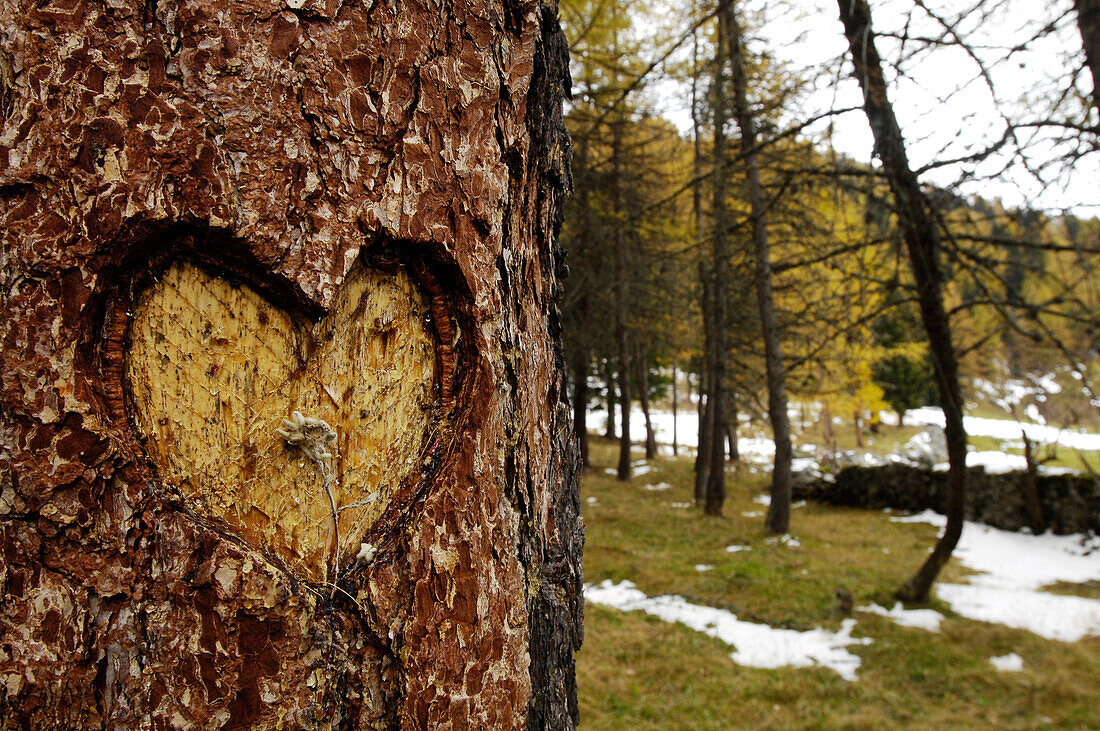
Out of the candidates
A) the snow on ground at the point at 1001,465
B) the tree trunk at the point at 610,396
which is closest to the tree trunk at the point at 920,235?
the snow on ground at the point at 1001,465

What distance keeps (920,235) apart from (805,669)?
3578 millimetres

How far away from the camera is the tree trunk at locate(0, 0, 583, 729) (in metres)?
0.85

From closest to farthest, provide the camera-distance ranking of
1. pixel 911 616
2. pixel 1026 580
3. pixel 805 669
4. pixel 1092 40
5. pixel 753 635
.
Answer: pixel 1092 40
pixel 805 669
pixel 753 635
pixel 911 616
pixel 1026 580

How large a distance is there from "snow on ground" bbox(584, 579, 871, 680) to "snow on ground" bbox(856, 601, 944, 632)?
428 mm

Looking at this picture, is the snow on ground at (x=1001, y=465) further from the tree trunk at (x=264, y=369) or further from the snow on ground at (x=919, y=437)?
the tree trunk at (x=264, y=369)

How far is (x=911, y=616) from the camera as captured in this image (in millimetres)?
5969

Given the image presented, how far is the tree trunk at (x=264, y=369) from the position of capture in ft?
2.78

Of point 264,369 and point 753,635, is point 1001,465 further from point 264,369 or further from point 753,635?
point 264,369

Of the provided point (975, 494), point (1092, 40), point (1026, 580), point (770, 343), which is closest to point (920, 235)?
point (1092, 40)

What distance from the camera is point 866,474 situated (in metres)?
11.9

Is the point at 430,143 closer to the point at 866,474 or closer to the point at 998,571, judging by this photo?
the point at 998,571

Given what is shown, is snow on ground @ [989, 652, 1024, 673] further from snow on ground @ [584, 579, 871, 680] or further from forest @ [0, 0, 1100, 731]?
forest @ [0, 0, 1100, 731]

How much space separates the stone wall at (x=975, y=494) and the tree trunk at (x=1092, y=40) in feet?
15.3

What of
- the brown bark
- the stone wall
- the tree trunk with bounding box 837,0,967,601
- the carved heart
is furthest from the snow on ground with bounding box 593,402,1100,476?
the carved heart
